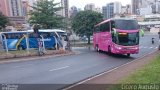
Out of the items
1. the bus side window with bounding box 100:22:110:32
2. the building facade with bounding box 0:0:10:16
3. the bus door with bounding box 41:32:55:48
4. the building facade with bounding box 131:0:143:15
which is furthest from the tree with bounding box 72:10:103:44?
the building facade with bounding box 131:0:143:15

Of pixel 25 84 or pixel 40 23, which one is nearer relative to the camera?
pixel 25 84

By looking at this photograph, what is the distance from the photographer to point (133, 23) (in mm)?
23594

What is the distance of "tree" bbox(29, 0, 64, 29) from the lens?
4469cm

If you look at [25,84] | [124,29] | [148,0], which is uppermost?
[148,0]

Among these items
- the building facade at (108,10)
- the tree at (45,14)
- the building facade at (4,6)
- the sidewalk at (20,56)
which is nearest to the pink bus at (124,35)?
the sidewalk at (20,56)

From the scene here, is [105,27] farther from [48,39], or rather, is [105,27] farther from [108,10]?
[108,10]

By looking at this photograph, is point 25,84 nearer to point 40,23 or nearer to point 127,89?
point 127,89

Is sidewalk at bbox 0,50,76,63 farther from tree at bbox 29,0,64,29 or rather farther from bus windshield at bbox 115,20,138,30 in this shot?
tree at bbox 29,0,64,29

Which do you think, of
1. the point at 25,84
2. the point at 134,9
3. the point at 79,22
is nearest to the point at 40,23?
the point at 79,22

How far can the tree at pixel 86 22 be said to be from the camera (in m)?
53.4

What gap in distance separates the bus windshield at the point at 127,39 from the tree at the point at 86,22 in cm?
2994

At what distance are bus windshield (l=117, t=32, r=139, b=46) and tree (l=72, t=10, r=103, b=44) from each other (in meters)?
29.9

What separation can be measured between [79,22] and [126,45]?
31.4 meters

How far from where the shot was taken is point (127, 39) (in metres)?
23.5
